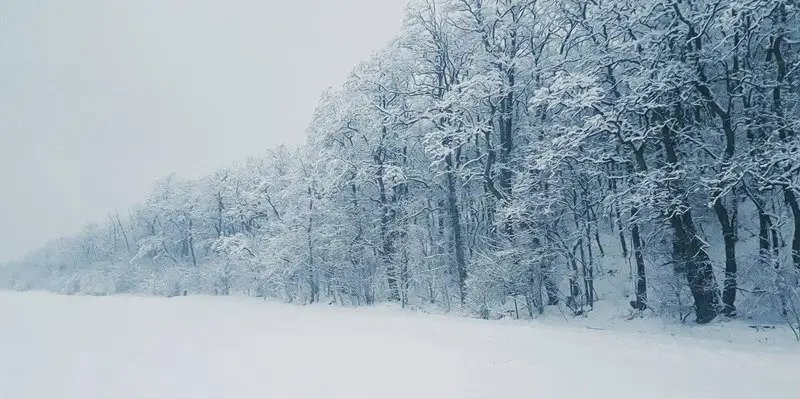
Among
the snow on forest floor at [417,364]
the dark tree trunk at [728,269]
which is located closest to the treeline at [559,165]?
the dark tree trunk at [728,269]

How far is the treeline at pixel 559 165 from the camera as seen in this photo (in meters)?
13.2

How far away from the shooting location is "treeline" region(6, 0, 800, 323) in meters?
13.2

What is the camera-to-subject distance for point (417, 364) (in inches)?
395

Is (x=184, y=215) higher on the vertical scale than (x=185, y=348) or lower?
higher

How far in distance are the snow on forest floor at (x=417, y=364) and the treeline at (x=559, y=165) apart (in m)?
2.46

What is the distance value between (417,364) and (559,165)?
10095 mm

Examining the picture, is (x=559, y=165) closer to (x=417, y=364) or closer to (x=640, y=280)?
(x=640, y=280)

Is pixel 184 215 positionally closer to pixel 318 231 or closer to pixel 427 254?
pixel 318 231

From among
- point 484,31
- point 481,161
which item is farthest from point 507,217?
point 484,31

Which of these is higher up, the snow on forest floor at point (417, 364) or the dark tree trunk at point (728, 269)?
the dark tree trunk at point (728, 269)

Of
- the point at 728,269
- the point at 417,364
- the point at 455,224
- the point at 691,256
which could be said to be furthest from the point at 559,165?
the point at 417,364

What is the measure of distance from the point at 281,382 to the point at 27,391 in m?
6.42

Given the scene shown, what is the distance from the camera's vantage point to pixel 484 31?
67.8 ft

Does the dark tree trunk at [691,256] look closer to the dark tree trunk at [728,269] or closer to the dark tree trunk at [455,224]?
the dark tree trunk at [728,269]
